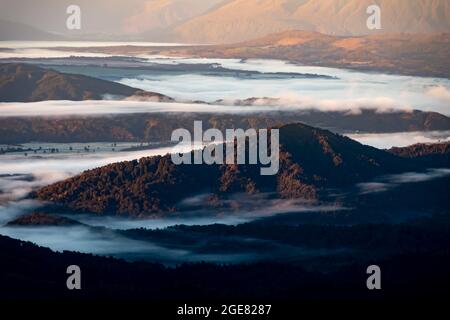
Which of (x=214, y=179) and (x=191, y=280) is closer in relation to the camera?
(x=191, y=280)

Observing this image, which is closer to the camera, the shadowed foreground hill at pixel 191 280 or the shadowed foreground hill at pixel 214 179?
the shadowed foreground hill at pixel 191 280

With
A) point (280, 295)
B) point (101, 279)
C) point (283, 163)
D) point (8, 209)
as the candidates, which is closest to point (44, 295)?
point (101, 279)

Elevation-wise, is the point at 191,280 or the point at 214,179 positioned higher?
the point at 214,179

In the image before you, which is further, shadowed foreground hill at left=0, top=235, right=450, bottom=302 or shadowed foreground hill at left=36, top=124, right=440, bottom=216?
shadowed foreground hill at left=36, top=124, right=440, bottom=216

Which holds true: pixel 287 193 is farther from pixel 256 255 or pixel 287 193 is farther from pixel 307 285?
pixel 307 285
